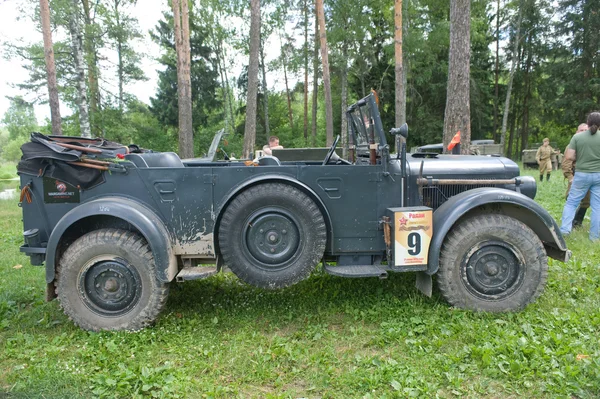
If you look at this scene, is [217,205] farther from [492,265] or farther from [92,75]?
[92,75]

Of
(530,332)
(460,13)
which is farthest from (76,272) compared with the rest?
(460,13)

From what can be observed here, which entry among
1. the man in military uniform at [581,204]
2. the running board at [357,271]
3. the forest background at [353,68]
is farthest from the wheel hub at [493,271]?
the forest background at [353,68]

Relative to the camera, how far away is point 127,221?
11.6ft

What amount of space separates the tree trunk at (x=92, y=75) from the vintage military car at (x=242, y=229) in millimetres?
17745

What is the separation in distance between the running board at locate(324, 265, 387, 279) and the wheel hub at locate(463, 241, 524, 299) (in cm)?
81

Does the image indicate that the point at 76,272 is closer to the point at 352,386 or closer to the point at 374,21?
the point at 352,386

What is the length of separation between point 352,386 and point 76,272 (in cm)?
255

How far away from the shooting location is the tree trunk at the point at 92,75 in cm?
1897

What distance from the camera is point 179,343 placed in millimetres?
3549

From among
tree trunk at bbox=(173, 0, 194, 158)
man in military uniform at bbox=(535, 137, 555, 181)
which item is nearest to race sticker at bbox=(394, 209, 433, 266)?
tree trunk at bbox=(173, 0, 194, 158)

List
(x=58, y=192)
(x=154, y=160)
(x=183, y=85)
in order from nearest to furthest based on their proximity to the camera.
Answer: (x=58, y=192), (x=154, y=160), (x=183, y=85)

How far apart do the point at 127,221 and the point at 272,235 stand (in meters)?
1.25

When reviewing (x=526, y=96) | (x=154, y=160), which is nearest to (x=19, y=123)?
(x=526, y=96)

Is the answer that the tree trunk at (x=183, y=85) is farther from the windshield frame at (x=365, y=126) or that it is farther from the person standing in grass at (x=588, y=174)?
the person standing in grass at (x=588, y=174)
